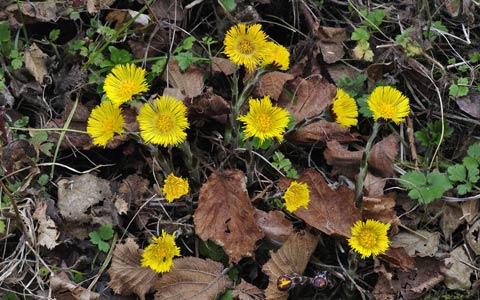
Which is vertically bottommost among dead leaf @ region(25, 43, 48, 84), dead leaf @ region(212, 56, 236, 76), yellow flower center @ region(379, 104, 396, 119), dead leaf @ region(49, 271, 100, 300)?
dead leaf @ region(49, 271, 100, 300)

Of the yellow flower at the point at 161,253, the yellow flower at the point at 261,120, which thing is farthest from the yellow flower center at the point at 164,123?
the yellow flower at the point at 161,253

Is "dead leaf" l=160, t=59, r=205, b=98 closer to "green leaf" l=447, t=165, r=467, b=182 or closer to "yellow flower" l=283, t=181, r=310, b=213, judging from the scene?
"yellow flower" l=283, t=181, r=310, b=213

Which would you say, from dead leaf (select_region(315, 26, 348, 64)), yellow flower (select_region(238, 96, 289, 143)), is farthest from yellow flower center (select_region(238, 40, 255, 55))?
dead leaf (select_region(315, 26, 348, 64))

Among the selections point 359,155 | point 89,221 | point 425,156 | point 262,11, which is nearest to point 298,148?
point 359,155

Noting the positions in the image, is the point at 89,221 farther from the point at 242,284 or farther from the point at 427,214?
the point at 427,214

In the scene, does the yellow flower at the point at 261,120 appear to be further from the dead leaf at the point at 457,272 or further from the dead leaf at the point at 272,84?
the dead leaf at the point at 457,272

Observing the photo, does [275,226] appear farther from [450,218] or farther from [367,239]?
[450,218]

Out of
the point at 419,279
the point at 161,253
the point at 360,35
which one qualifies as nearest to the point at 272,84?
the point at 360,35
